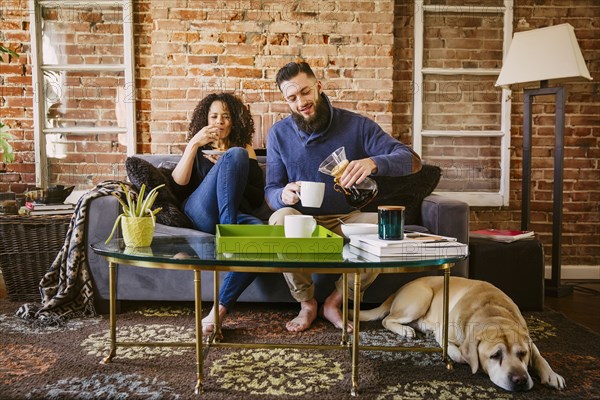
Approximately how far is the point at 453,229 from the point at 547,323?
0.56 metres

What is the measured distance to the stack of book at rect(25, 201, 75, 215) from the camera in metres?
2.70

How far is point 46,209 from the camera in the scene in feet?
8.90

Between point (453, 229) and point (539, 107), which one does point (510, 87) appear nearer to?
point (539, 107)

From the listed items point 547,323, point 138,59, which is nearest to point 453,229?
point 547,323

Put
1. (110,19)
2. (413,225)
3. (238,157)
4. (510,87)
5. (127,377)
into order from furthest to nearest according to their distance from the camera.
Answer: (110,19) < (510,87) < (413,225) < (238,157) < (127,377)

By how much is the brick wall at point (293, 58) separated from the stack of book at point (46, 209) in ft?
2.68

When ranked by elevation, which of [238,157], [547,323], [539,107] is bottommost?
[547,323]

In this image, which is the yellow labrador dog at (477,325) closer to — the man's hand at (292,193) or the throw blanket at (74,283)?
the man's hand at (292,193)

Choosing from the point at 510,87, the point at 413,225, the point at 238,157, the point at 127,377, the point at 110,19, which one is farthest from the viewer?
the point at 110,19

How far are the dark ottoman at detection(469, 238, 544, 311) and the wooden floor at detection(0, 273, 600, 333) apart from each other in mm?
180

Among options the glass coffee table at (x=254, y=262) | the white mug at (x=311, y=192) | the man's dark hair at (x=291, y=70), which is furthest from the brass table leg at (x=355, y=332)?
the man's dark hair at (x=291, y=70)

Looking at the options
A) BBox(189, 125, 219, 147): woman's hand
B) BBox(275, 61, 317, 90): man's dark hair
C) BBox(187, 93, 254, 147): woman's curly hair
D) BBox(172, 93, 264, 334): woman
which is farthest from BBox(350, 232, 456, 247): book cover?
BBox(187, 93, 254, 147): woman's curly hair

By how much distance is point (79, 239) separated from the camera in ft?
8.05

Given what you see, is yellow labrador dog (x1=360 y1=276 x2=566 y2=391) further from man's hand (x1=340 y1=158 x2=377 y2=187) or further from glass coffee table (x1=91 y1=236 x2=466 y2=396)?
man's hand (x1=340 y1=158 x2=377 y2=187)
